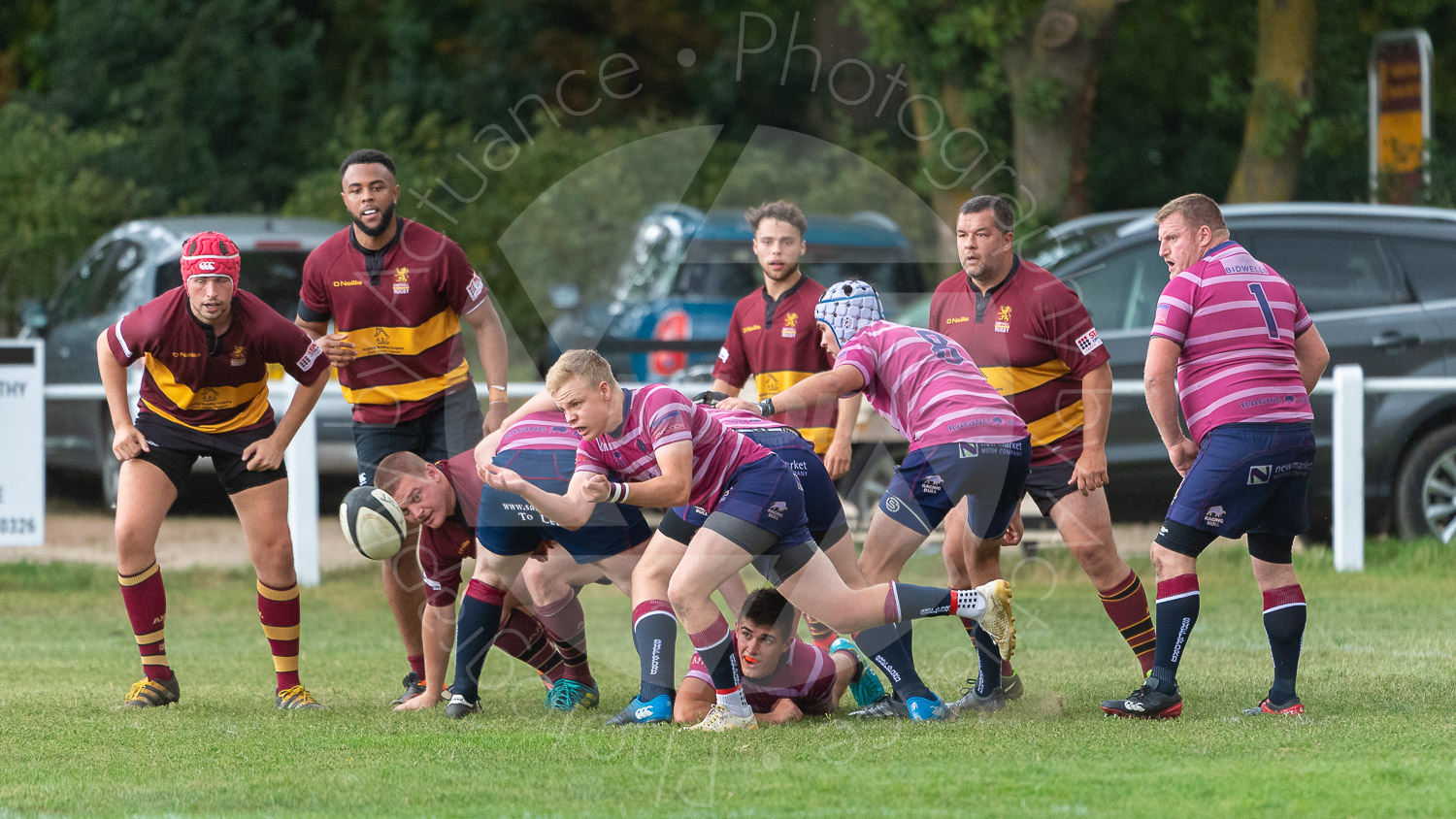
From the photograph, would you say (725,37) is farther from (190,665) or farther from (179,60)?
(190,665)

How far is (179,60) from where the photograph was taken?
21531 millimetres

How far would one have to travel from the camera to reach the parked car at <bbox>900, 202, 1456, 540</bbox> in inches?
394

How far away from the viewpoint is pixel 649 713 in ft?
19.4

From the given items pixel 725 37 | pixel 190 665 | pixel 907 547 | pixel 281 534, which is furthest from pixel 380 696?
pixel 725 37

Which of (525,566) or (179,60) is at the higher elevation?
(179,60)

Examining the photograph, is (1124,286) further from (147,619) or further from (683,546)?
(147,619)

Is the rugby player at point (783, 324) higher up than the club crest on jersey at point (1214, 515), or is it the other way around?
the rugby player at point (783, 324)

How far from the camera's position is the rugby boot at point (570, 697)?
649cm

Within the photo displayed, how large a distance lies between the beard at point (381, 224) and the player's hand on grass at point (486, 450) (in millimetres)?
1030

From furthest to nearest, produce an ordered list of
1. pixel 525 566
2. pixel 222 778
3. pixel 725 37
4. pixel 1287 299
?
pixel 725 37 → pixel 525 566 → pixel 1287 299 → pixel 222 778

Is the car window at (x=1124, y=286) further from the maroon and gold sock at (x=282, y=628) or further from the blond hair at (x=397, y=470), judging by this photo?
the maroon and gold sock at (x=282, y=628)

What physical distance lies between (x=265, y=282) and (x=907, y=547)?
646 cm

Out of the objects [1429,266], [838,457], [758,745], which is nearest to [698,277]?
[1429,266]

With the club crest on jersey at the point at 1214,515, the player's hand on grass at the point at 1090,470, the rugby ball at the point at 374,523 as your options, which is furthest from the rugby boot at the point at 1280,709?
the rugby ball at the point at 374,523
